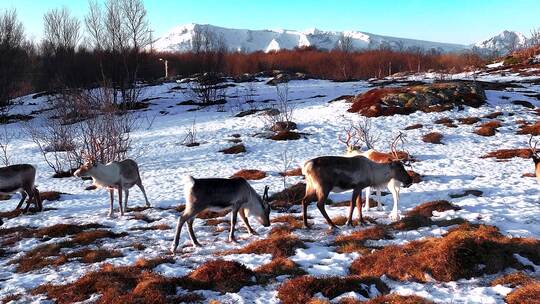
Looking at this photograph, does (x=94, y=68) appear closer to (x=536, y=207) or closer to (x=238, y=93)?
(x=238, y=93)

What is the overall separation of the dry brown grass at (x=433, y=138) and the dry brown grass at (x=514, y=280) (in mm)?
13767

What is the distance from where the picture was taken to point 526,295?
5.53 m

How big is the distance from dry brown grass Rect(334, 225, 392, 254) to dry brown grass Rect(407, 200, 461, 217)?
1.44 m

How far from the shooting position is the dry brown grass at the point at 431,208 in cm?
1021

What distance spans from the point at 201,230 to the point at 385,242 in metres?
3.89

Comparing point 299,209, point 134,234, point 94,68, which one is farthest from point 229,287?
point 94,68

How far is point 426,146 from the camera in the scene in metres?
19.0

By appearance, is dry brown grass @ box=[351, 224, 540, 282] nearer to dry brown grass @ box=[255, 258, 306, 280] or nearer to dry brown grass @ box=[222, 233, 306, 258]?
dry brown grass @ box=[255, 258, 306, 280]

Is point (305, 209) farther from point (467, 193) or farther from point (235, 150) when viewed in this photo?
point (235, 150)

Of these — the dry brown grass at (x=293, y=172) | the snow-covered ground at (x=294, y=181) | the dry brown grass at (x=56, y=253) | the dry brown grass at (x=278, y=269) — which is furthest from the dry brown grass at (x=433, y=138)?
the dry brown grass at (x=278, y=269)

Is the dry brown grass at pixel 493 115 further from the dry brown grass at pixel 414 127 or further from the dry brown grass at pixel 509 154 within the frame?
the dry brown grass at pixel 509 154

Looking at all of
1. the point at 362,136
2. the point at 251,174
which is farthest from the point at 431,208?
the point at 362,136

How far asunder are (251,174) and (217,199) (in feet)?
23.8

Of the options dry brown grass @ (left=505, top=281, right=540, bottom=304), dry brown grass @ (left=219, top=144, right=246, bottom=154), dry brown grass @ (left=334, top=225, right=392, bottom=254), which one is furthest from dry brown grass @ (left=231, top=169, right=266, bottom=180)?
dry brown grass @ (left=505, top=281, right=540, bottom=304)
